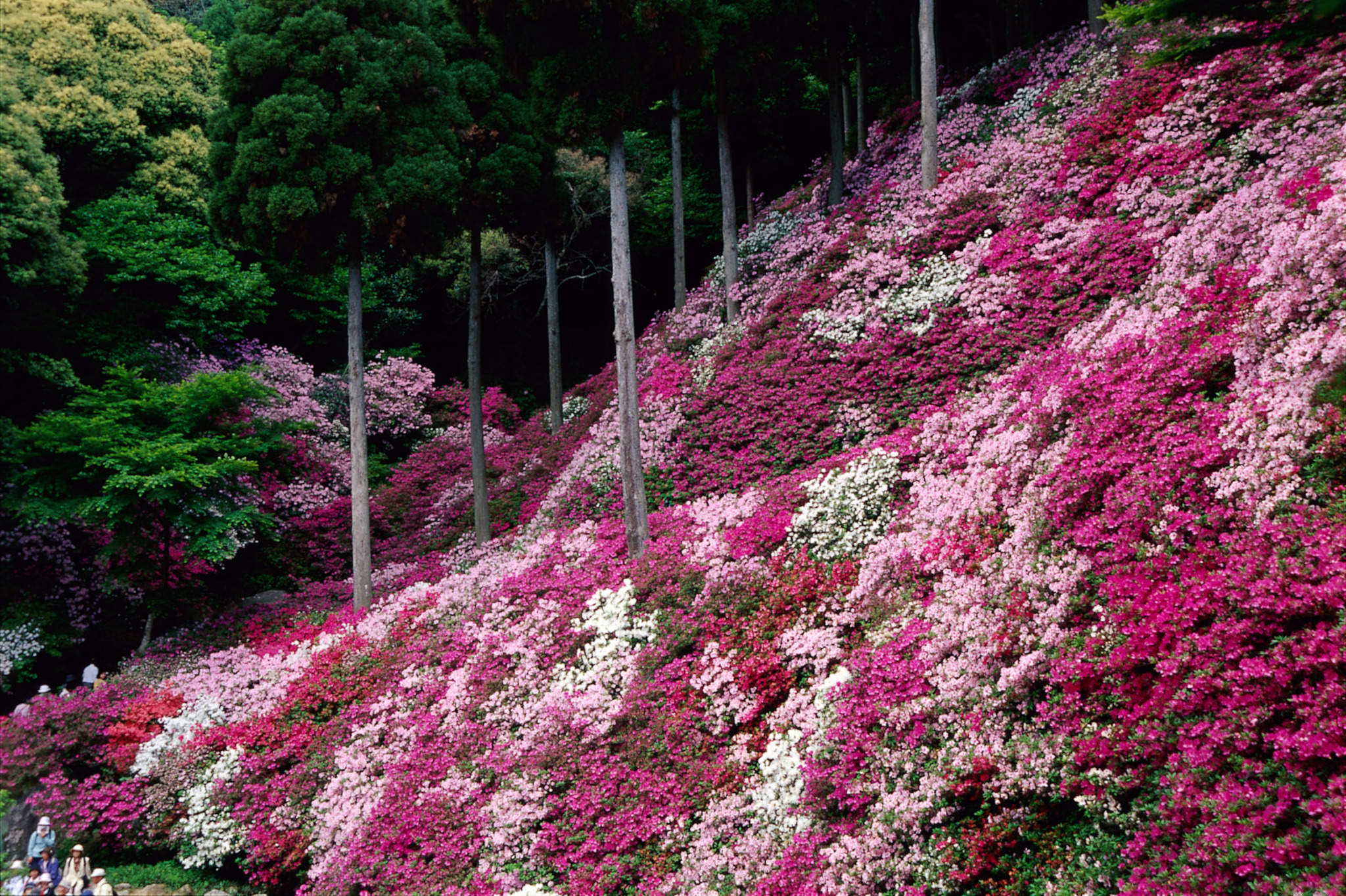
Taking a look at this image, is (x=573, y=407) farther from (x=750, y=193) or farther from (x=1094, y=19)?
(x=1094, y=19)

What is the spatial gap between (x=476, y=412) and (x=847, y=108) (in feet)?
59.7

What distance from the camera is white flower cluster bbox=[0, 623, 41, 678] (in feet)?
45.1

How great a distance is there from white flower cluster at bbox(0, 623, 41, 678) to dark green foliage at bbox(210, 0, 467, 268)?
787 centimetres

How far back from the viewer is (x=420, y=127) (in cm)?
1441

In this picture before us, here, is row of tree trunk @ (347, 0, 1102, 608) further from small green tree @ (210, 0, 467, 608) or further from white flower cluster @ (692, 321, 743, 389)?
white flower cluster @ (692, 321, 743, 389)

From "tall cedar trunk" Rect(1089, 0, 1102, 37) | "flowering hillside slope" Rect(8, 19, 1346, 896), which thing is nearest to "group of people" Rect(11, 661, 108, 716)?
"flowering hillside slope" Rect(8, 19, 1346, 896)

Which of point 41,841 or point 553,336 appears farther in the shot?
point 553,336

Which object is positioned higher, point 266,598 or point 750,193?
point 750,193

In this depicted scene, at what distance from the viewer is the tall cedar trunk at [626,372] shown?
35.7 feet

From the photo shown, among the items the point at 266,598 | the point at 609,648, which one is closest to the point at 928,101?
the point at 609,648

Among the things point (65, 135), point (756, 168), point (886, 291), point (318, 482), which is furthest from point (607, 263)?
point (886, 291)

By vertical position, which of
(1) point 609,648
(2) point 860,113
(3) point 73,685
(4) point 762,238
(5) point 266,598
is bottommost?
(3) point 73,685

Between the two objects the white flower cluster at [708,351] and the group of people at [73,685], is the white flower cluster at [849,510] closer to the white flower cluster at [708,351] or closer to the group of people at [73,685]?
the white flower cluster at [708,351]

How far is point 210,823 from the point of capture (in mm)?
10164
